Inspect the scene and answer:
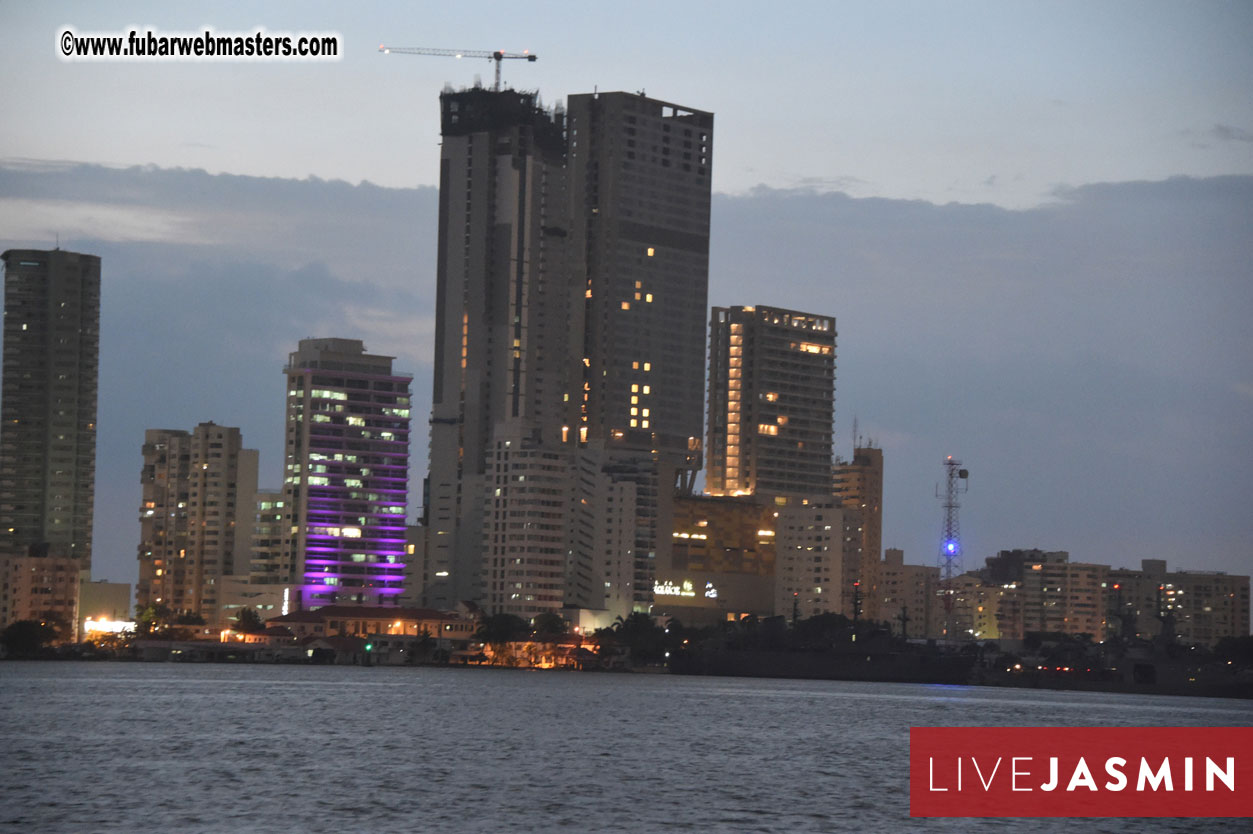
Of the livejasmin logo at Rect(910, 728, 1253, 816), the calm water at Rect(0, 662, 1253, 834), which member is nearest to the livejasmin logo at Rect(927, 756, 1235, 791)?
the livejasmin logo at Rect(910, 728, 1253, 816)

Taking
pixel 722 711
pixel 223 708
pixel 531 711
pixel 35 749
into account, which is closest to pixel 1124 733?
pixel 722 711

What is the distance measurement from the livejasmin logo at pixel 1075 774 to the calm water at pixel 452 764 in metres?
3.12

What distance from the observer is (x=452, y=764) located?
10225cm

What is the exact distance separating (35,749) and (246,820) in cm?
3280

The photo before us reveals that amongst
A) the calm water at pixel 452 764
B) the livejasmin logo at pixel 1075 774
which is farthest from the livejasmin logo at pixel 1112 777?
the calm water at pixel 452 764

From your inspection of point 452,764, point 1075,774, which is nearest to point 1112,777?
point 1075,774

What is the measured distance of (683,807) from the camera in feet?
278

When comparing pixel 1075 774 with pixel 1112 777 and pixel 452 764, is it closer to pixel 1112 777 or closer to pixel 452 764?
pixel 1112 777

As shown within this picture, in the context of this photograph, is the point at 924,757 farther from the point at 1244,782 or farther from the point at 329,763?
the point at 329,763

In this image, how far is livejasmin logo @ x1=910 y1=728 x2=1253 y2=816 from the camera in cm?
9256

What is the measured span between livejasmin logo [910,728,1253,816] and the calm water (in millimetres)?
3121

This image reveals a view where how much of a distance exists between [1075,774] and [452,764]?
33.9 m

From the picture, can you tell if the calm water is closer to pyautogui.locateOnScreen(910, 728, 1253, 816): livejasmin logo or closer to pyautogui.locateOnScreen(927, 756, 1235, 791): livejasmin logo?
pyautogui.locateOnScreen(910, 728, 1253, 816): livejasmin logo

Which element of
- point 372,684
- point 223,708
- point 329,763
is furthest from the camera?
point 372,684
